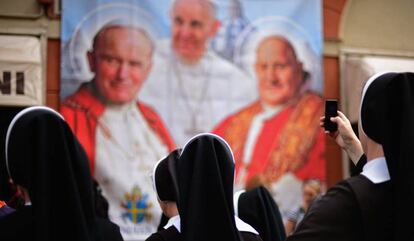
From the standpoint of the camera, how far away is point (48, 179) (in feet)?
Answer: 10.4

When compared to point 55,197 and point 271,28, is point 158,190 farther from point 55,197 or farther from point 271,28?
point 271,28

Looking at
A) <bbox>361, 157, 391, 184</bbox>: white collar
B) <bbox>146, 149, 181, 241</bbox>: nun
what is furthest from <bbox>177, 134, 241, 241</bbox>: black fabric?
<bbox>361, 157, 391, 184</bbox>: white collar

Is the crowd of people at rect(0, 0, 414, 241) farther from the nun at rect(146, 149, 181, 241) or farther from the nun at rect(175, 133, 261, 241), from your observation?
the nun at rect(175, 133, 261, 241)

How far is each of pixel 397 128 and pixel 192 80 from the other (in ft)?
23.8

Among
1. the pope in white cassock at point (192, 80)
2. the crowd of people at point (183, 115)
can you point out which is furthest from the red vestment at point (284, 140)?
the pope in white cassock at point (192, 80)

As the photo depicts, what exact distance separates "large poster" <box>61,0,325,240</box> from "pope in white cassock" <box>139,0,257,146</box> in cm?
1

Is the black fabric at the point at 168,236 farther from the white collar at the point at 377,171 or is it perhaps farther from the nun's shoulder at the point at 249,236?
the white collar at the point at 377,171

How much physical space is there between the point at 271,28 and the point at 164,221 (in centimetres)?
571

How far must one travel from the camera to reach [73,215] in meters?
3.18

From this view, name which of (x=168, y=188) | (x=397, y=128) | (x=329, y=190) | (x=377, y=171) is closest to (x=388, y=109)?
(x=397, y=128)

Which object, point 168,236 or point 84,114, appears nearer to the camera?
point 168,236

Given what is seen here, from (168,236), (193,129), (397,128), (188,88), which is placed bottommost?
(168,236)

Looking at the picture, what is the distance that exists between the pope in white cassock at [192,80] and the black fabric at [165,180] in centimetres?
547

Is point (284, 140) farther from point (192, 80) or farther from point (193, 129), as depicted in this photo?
point (192, 80)
